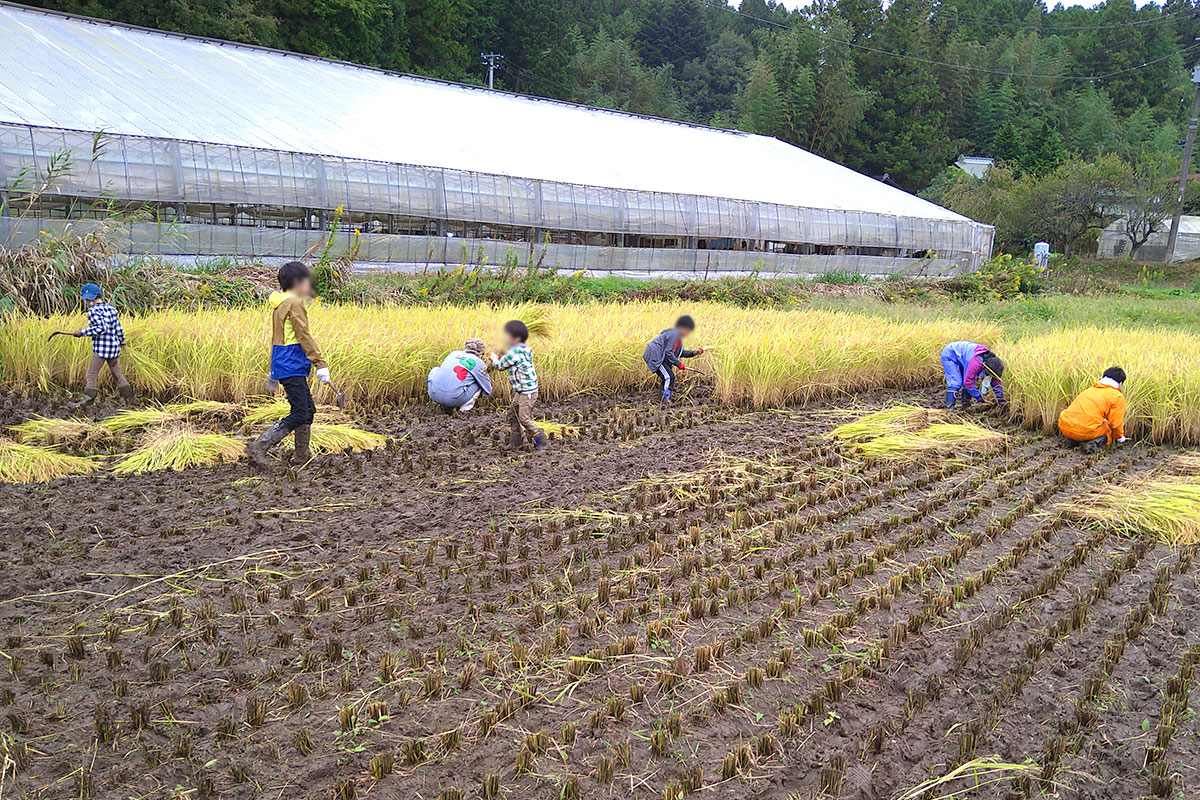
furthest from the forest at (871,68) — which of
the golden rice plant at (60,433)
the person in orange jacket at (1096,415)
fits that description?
the person in orange jacket at (1096,415)

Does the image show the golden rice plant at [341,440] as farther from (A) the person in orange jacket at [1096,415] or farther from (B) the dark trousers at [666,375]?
(A) the person in orange jacket at [1096,415]

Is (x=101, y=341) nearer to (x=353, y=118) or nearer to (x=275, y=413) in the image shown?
(x=275, y=413)

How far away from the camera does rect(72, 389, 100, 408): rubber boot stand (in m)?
6.05

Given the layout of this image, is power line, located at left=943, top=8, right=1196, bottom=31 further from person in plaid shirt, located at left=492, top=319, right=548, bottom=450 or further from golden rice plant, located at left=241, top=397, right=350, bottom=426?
golden rice plant, located at left=241, top=397, right=350, bottom=426

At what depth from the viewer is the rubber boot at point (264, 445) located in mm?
4922

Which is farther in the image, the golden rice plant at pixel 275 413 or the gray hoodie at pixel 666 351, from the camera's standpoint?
the gray hoodie at pixel 666 351

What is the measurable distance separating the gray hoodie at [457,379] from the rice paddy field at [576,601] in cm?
20

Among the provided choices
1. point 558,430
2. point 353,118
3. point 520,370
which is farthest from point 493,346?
point 353,118

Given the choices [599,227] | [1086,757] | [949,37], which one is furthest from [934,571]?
[949,37]

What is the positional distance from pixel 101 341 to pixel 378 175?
7771mm

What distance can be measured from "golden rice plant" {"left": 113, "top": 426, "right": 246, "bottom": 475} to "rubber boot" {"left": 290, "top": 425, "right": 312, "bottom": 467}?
0.38 m

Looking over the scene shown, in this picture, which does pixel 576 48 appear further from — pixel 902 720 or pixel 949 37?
pixel 902 720

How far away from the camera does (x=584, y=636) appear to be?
3.10 metres

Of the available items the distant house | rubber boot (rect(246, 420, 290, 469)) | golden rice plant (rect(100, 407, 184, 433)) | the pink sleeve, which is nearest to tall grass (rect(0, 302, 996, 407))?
golden rice plant (rect(100, 407, 184, 433))
